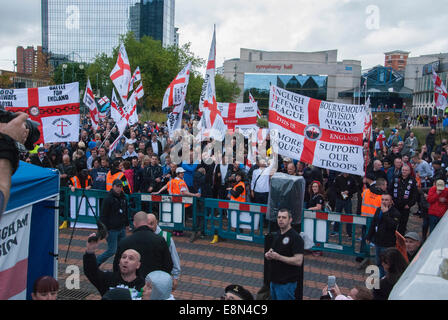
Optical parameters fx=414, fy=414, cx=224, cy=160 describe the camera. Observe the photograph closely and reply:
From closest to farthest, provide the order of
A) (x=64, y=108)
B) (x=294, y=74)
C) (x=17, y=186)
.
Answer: (x=17, y=186) < (x=64, y=108) < (x=294, y=74)

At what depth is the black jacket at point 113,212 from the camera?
721 centimetres

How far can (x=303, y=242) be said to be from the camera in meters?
5.01

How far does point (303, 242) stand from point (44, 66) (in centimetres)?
5051

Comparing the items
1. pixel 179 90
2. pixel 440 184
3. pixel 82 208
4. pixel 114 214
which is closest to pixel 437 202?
pixel 440 184

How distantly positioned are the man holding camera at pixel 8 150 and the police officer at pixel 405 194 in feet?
27.2

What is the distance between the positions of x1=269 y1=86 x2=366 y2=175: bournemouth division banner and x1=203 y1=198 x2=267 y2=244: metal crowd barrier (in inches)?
55.9

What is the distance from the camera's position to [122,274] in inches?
171

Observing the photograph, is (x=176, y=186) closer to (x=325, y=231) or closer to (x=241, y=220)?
(x=241, y=220)

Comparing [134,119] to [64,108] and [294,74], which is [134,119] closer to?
[64,108]

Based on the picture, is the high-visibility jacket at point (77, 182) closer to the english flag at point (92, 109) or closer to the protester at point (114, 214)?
the protester at point (114, 214)

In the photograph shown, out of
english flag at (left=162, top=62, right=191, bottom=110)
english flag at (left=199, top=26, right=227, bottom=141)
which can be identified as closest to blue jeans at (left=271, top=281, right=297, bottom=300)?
english flag at (left=199, top=26, right=227, bottom=141)

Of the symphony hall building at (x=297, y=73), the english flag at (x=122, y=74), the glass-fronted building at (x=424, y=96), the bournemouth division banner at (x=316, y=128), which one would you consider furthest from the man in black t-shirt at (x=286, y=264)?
the symphony hall building at (x=297, y=73)

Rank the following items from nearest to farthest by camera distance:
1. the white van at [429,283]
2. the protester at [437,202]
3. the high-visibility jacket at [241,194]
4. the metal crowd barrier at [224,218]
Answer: the white van at [429,283] < the metal crowd barrier at [224,218] < the protester at [437,202] < the high-visibility jacket at [241,194]
